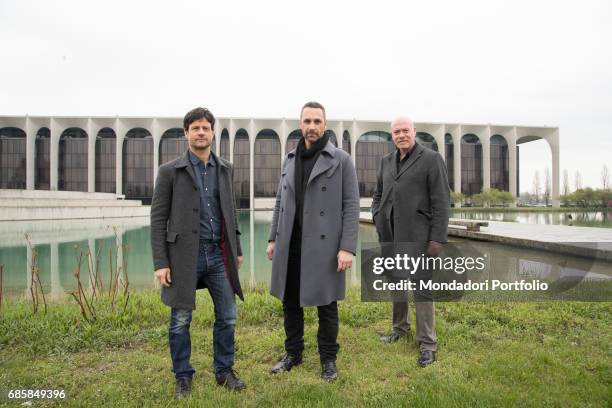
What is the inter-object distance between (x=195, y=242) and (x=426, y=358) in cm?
201

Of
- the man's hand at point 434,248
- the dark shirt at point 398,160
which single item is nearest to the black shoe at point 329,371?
the man's hand at point 434,248

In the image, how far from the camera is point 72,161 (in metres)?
42.9

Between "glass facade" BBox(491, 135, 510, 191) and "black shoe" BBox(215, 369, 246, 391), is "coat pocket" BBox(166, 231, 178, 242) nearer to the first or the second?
"black shoe" BBox(215, 369, 246, 391)

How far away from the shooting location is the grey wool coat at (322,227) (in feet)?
8.70

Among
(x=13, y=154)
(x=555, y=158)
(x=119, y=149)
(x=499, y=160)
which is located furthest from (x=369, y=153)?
(x=13, y=154)

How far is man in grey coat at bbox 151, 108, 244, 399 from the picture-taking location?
243 cm

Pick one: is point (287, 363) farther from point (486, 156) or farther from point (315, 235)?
point (486, 156)

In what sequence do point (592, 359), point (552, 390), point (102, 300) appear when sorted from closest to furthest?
point (552, 390) < point (592, 359) < point (102, 300)

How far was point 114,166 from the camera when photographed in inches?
1711

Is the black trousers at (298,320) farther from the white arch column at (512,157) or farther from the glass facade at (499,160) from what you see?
the glass facade at (499,160)

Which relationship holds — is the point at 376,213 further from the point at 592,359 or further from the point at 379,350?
the point at 592,359

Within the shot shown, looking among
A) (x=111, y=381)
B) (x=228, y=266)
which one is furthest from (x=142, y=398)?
(x=228, y=266)

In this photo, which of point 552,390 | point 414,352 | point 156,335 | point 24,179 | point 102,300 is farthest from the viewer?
point 24,179

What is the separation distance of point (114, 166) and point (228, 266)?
4700 cm
